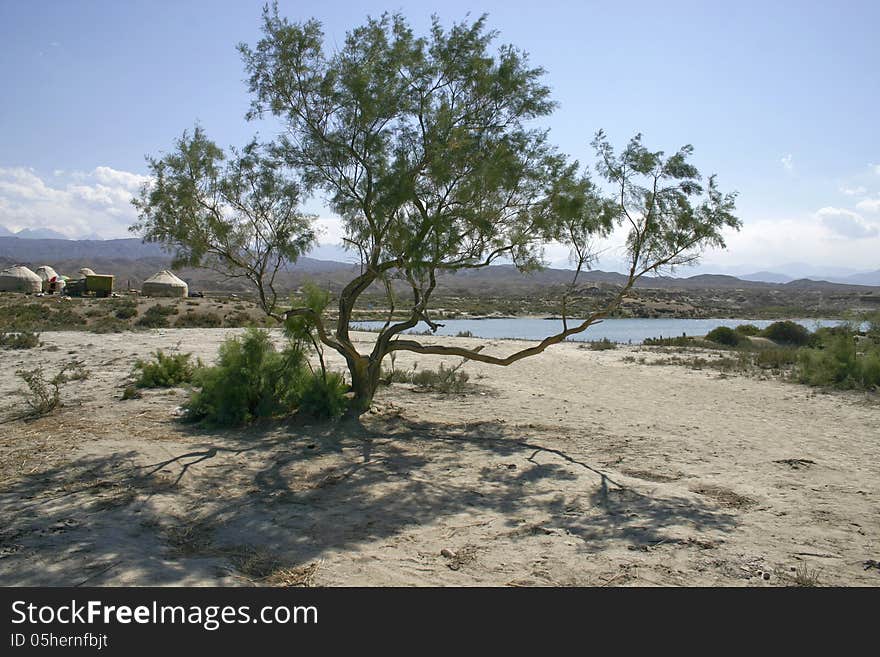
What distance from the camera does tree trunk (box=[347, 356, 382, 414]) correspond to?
9.58 m

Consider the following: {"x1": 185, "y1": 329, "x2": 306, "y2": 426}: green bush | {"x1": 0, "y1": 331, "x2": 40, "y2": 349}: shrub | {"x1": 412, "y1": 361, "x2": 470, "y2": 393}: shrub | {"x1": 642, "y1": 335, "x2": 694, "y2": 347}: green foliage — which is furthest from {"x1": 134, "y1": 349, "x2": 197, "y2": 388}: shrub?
{"x1": 642, "y1": 335, "x2": 694, "y2": 347}: green foliage

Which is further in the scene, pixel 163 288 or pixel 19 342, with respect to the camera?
pixel 163 288

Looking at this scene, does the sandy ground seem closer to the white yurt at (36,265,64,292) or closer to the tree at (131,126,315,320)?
the tree at (131,126,315,320)

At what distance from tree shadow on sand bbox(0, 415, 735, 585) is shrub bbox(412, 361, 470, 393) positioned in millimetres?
4001

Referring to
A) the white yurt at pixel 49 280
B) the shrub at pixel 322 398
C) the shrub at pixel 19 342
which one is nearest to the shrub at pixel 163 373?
the shrub at pixel 322 398

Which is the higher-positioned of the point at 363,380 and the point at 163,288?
the point at 163,288

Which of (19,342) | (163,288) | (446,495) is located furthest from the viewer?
(163,288)

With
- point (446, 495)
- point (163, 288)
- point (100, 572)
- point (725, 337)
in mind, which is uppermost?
point (163, 288)

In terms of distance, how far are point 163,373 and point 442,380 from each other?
499cm

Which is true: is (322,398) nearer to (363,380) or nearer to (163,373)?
(363,380)

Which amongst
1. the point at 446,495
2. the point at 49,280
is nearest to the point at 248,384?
the point at 446,495

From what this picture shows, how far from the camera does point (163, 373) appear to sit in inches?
439

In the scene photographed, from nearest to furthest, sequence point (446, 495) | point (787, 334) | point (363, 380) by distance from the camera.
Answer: point (446, 495) → point (363, 380) → point (787, 334)
